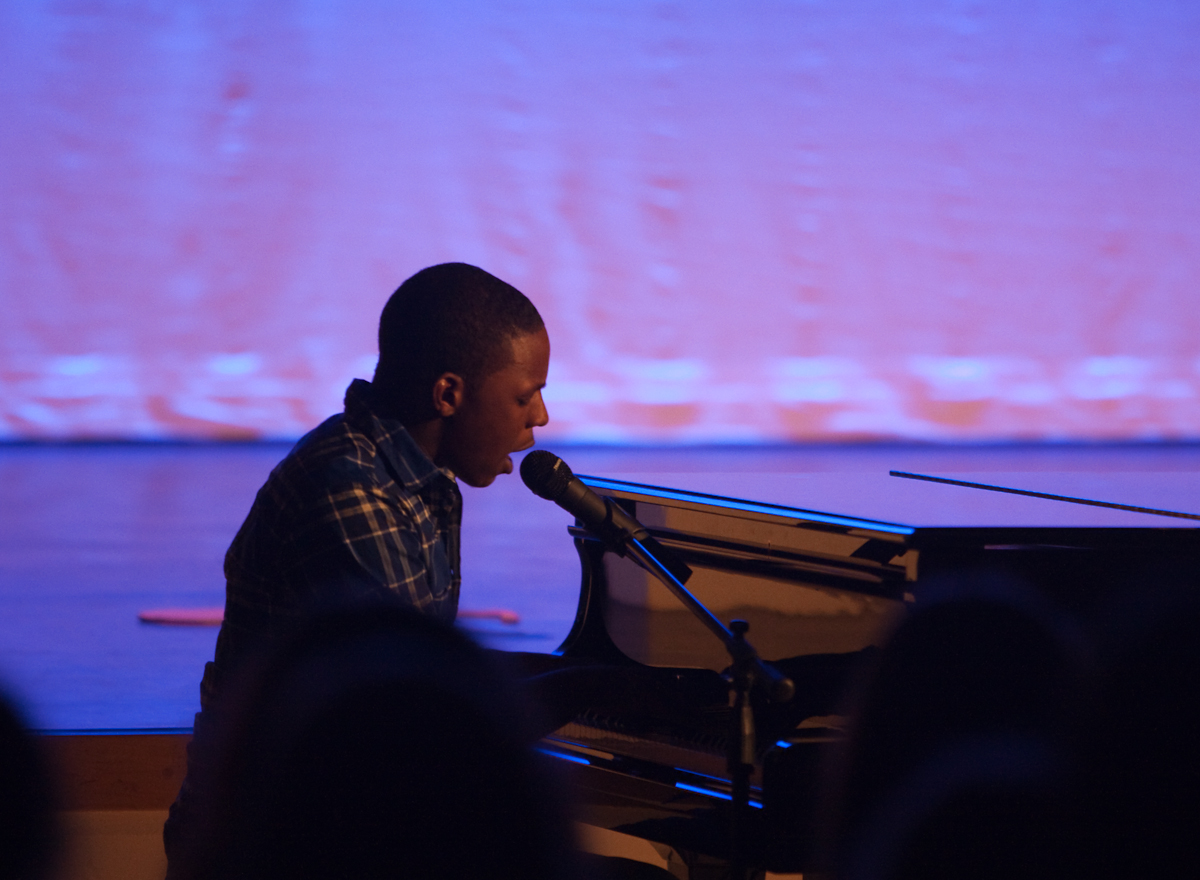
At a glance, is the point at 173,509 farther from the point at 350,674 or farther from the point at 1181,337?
the point at 1181,337

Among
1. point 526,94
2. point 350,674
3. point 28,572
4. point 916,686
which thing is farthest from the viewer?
point 526,94

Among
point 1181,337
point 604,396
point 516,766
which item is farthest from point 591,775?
point 1181,337

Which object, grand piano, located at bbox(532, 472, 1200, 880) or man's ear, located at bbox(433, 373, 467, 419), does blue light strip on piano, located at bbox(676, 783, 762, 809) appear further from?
man's ear, located at bbox(433, 373, 467, 419)

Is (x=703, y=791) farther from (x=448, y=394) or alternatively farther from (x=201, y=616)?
(x=201, y=616)

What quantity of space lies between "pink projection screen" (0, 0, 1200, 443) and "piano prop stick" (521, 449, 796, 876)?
4.44m

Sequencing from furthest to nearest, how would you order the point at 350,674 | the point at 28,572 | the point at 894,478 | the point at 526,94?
the point at 526,94, the point at 28,572, the point at 894,478, the point at 350,674

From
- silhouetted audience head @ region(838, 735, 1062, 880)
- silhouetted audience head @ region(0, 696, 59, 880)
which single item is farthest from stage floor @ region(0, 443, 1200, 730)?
silhouetted audience head @ region(838, 735, 1062, 880)

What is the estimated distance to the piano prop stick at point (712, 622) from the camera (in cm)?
109

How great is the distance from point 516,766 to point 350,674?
0.11m

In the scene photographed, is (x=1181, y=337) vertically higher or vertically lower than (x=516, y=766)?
higher

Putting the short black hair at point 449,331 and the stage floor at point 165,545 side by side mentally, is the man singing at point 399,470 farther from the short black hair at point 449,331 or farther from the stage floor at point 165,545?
the stage floor at point 165,545

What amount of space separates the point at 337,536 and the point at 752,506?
62 centimetres

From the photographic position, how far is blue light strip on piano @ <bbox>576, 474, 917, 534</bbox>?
4.78 ft

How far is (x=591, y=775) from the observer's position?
1705 mm
